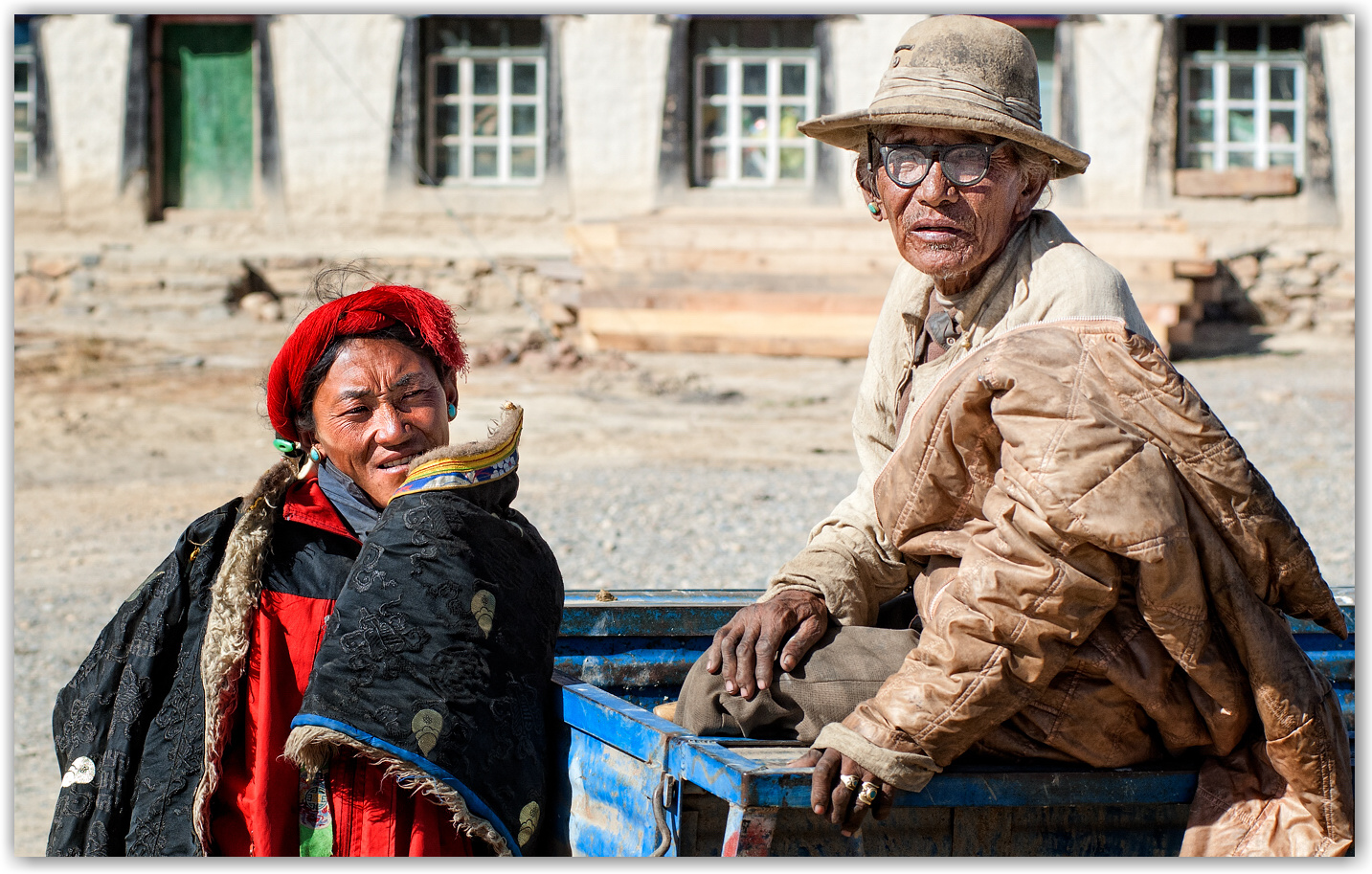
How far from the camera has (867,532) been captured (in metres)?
2.74

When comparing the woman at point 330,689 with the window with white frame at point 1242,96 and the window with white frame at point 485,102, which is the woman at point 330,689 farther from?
the window with white frame at point 1242,96

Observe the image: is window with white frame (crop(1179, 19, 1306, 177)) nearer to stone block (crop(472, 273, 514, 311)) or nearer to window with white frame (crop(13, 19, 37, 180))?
stone block (crop(472, 273, 514, 311))

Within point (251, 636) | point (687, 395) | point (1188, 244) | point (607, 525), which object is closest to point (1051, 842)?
point (251, 636)

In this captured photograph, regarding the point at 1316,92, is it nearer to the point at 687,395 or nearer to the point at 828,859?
the point at 687,395

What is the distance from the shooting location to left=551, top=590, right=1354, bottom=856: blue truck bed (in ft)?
7.00

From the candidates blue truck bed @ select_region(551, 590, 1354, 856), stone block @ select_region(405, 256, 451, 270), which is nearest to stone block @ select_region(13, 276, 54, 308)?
stone block @ select_region(405, 256, 451, 270)

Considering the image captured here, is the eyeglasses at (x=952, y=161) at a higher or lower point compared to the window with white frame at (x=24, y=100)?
lower

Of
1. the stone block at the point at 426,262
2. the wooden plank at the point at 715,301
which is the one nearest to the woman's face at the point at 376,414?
the wooden plank at the point at 715,301

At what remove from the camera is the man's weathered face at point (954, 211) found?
2469 mm

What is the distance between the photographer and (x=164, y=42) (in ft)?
48.1

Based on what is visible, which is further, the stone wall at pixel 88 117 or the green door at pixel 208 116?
the green door at pixel 208 116

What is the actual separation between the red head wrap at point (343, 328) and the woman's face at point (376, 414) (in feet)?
0.13

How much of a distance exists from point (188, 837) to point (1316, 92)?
13856 millimetres

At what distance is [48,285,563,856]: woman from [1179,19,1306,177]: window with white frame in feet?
42.9
